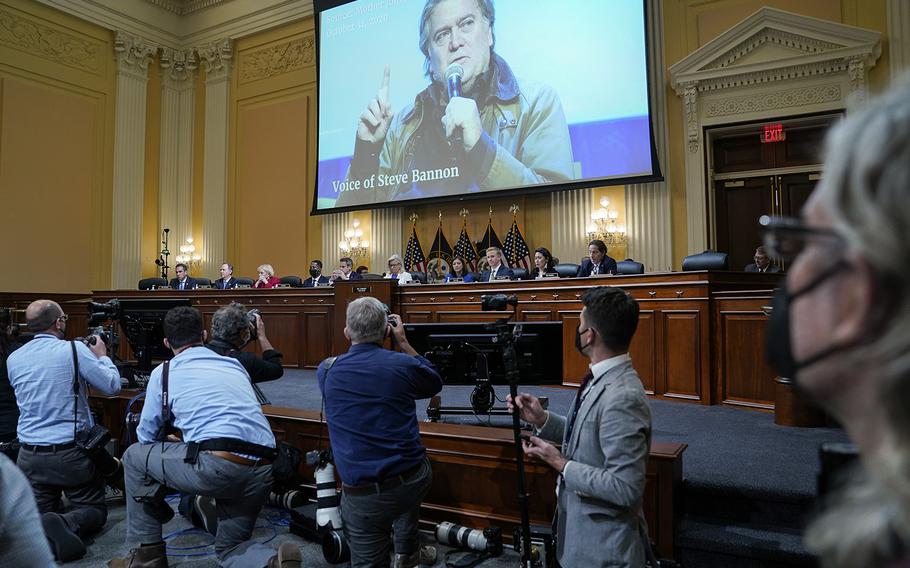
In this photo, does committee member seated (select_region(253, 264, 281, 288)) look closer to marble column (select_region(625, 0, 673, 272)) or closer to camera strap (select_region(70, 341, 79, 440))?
marble column (select_region(625, 0, 673, 272))

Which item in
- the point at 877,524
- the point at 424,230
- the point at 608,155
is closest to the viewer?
the point at 877,524

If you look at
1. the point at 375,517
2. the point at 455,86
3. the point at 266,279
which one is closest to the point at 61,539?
the point at 375,517

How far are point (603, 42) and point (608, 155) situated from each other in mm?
1552

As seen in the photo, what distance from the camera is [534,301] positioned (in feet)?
20.6

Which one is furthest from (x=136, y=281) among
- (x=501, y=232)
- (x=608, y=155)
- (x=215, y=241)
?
(x=608, y=155)

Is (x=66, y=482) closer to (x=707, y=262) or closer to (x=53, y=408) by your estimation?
(x=53, y=408)

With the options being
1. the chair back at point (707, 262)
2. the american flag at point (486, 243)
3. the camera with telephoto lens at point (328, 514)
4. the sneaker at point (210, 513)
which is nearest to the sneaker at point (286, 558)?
the camera with telephoto lens at point (328, 514)

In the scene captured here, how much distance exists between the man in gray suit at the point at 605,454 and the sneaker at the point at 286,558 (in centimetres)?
127

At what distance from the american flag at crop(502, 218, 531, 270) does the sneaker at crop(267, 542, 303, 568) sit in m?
7.26

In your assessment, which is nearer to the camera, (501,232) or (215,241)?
(501,232)

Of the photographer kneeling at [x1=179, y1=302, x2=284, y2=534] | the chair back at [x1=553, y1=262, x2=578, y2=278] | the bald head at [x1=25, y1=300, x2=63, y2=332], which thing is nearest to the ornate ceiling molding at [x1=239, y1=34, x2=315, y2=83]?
the chair back at [x1=553, y1=262, x2=578, y2=278]

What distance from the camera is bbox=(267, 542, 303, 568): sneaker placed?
2734 mm

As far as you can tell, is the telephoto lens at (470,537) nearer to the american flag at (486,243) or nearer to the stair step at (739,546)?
the stair step at (739,546)

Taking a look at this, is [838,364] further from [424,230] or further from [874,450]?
[424,230]
